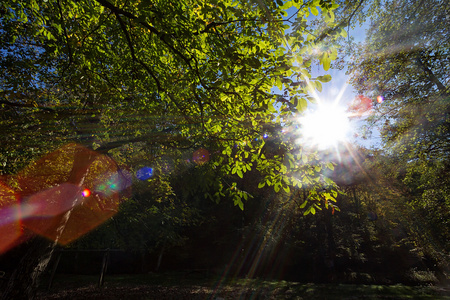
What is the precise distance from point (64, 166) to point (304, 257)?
25178mm

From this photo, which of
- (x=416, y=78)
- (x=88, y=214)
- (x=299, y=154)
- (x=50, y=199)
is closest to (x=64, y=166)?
(x=50, y=199)

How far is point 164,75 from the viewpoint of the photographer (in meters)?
5.21

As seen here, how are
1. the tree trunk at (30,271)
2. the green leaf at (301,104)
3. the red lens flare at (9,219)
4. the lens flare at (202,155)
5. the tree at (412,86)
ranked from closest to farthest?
the green leaf at (301,104) → the tree trunk at (30,271) → the lens flare at (202,155) → the tree at (412,86) → the red lens flare at (9,219)

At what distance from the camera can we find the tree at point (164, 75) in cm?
293

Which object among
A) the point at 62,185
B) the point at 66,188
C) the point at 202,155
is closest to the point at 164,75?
the point at 202,155

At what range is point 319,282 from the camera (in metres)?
20.1

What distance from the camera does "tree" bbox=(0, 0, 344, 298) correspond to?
9.62 ft

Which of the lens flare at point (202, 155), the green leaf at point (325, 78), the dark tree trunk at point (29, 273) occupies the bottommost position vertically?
the dark tree trunk at point (29, 273)

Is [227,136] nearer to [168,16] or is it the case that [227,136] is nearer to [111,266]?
[168,16]

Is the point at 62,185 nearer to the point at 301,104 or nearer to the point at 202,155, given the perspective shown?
the point at 202,155

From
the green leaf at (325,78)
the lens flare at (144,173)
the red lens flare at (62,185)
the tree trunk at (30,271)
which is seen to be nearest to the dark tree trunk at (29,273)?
the tree trunk at (30,271)

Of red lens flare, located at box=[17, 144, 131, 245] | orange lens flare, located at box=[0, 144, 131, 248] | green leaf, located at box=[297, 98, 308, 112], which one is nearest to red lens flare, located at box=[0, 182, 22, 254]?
orange lens flare, located at box=[0, 144, 131, 248]

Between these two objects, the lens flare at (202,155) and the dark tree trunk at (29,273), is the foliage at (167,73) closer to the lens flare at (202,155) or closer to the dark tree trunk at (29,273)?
the lens flare at (202,155)

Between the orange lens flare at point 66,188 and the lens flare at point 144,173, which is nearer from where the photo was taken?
the orange lens flare at point 66,188
